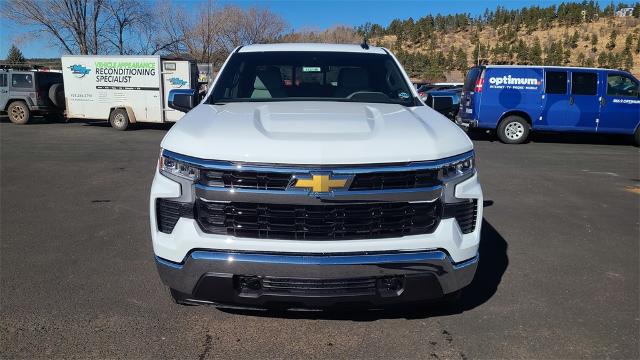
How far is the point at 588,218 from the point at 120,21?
33.5m

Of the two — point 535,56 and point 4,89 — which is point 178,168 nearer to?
point 4,89

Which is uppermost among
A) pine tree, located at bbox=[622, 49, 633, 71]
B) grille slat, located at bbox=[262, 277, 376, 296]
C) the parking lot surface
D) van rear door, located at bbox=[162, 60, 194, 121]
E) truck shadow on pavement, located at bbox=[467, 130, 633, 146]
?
pine tree, located at bbox=[622, 49, 633, 71]

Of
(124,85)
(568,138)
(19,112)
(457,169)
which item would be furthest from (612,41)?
(457,169)

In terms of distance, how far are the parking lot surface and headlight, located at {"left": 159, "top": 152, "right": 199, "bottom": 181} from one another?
1100 mm

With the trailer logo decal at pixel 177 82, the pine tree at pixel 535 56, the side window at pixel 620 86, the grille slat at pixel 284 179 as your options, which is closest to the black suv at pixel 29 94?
the trailer logo decal at pixel 177 82

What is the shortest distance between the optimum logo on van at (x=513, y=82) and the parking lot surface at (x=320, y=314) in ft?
20.8

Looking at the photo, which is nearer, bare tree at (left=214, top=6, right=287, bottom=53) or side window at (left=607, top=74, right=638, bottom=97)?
side window at (left=607, top=74, right=638, bottom=97)

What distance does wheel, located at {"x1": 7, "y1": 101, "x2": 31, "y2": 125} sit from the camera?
18.2 meters

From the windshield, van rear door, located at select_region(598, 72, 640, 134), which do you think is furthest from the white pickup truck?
van rear door, located at select_region(598, 72, 640, 134)

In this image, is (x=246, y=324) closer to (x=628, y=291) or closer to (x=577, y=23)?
(x=628, y=291)

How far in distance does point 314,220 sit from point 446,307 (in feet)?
4.58

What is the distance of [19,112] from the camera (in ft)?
60.1

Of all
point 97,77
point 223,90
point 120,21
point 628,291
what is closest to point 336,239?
point 223,90

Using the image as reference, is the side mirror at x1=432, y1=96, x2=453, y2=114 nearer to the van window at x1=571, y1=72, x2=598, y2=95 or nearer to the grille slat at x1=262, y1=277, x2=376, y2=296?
the grille slat at x1=262, y1=277, x2=376, y2=296
